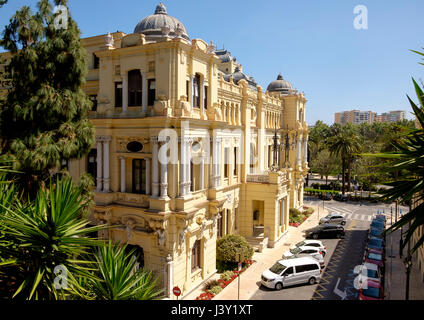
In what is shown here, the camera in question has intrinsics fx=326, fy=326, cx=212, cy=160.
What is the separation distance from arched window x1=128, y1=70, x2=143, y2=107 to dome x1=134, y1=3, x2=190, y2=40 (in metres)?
2.66

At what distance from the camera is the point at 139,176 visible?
2152cm

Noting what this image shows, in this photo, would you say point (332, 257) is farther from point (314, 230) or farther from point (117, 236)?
point (117, 236)

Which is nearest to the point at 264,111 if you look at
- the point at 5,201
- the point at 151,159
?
the point at 151,159

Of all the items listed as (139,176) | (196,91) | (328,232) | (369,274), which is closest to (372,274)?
(369,274)

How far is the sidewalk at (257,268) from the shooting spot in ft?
68.7

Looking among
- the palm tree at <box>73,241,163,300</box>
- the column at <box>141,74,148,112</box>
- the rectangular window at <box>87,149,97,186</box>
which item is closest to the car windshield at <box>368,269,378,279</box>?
the palm tree at <box>73,241,163,300</box>

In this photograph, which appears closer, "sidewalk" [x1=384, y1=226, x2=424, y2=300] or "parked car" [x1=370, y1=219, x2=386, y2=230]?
"sidewalk" [x1=384, y1=226, x2=424, y2=300]

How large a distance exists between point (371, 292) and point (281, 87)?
30752 mm

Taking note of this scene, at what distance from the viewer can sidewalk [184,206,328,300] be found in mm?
20953

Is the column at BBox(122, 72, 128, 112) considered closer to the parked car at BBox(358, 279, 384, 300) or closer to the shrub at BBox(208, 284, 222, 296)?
the shrub at BBox(208, 284, 222, 296)

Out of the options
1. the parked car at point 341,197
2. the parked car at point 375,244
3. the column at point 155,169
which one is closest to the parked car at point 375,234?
the parked car at point 375,244

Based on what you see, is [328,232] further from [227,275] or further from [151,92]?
[151,92]
